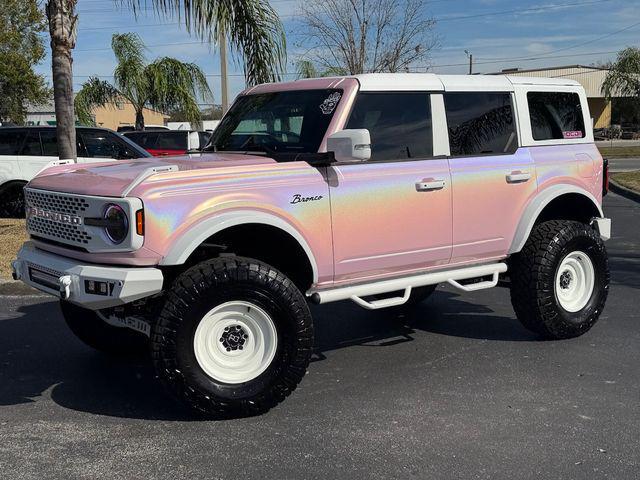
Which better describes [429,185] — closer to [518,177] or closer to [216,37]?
[518,177]

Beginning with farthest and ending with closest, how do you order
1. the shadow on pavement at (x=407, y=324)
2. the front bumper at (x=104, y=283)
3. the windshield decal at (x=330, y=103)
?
the shadow on pavement at (x=407, y=324) < the windshield decal at (x=330, y=103) < the front bumper at (x=104, y=283)

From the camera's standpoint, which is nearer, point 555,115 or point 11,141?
point 555,115

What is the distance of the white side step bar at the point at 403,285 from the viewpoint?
4.64 metres

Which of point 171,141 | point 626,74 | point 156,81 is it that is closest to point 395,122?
point 171,141

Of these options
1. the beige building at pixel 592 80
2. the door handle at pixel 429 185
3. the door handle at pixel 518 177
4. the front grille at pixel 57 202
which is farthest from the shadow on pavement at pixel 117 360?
the beige building at pixel 592 80

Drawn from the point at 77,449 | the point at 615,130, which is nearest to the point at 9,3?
the point at 77,449

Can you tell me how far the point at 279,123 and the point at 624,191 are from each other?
560 inches

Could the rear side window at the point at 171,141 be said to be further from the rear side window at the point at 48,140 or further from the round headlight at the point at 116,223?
the round headlight at the point at 116,223

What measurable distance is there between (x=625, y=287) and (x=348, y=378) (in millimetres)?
4047

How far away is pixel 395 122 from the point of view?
198 inches

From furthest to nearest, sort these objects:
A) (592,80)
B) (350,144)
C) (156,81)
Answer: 1. (592,80)
2. (156,81)
3. (350,144)

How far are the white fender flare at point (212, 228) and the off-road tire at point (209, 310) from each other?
6.1 inches

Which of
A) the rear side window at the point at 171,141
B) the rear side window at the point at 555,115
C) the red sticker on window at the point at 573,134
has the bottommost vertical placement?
the red sticker on window at the point at 573,134

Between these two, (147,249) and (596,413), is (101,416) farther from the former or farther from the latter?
(596,413)
